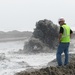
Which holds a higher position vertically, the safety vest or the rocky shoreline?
the safety vest

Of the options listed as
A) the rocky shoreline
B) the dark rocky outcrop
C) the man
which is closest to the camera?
the rocky shoreline

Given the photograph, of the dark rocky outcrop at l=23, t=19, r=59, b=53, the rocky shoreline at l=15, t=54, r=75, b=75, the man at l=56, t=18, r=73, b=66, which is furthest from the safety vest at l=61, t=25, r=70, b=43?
the dark rocky outcrop at l=23, t=19, r=59, b=53

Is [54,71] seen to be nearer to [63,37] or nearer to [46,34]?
[63,37]

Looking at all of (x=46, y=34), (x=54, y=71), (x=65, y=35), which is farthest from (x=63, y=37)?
(x=46, y=34)

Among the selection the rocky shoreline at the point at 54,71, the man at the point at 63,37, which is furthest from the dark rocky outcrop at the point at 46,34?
the rocky shoreline at the point at 54,71

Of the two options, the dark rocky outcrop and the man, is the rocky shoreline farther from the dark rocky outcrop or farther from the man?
the dark rocky outcrop

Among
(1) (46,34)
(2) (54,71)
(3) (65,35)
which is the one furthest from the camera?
(1) (46,34)

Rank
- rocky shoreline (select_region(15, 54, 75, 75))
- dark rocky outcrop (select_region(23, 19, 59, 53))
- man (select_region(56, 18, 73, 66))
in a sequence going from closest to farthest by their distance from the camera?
rocky shoreline (select_region(15, 54, 75, 75)), man (select_region(56, 18, 73, 66)), dark rocky outcrop (select_region(23, 19, 59, 53))

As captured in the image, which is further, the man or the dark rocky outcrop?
the dark rocky outcrop

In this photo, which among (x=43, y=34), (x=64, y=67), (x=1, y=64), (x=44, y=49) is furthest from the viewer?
(x=43, y=34)

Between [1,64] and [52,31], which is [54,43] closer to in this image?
[52,31]

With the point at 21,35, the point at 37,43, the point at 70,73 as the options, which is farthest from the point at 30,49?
the point at 21,35

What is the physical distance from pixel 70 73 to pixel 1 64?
4226 millimetres

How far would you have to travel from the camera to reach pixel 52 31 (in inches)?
1035
